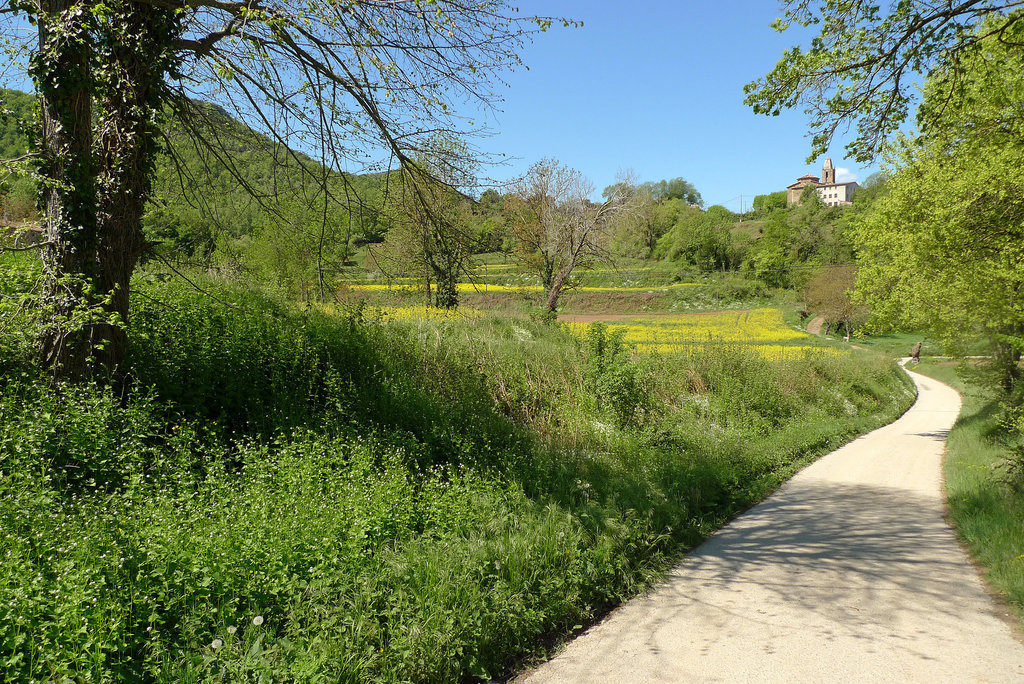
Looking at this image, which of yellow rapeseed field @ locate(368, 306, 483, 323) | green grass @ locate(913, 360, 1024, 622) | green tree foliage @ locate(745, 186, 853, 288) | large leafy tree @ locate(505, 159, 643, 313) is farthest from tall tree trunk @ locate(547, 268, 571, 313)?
green tree foliage @ locate(745, 186, 853, 288)

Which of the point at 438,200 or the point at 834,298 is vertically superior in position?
the point at 438,200

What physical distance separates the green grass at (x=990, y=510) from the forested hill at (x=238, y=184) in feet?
25.4

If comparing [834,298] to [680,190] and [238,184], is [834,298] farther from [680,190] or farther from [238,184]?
[680,190]

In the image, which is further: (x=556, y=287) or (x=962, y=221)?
(x=556, y=287)

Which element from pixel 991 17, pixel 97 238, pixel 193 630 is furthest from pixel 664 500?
pixel 991 17

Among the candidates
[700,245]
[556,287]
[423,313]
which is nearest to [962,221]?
[423,313]

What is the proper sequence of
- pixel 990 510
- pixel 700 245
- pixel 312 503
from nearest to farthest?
pixel 312 503 < pixel 990 510 < pixel 700 245

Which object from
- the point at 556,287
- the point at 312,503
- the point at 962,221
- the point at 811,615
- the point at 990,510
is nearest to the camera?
the point at 312,503

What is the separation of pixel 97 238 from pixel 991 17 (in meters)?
12.9

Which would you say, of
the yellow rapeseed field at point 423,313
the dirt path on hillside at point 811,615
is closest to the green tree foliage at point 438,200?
the yellow rapeseed field at point 423,313

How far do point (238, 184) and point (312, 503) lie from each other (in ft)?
16.0

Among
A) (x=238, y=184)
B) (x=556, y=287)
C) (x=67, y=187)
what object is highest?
(x=238, y=184)

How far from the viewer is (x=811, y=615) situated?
502cm

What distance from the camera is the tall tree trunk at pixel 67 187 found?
18.0ft
